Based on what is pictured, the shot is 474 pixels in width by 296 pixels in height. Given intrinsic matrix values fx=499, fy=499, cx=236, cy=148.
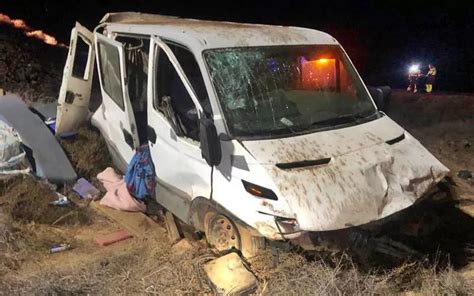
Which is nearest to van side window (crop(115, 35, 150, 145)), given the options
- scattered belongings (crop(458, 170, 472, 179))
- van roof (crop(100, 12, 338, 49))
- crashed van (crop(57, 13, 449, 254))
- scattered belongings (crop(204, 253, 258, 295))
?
crashed van (crop(57, 13, 449, 254))

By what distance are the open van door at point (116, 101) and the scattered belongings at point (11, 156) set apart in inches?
39.3

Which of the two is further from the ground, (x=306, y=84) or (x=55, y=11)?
(x=55, y=11)

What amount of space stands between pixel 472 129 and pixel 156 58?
553 cm

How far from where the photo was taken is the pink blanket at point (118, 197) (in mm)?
5411

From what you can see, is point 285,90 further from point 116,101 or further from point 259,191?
point 116,101

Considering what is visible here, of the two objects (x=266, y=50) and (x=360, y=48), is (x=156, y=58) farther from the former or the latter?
(x=360, y=48)

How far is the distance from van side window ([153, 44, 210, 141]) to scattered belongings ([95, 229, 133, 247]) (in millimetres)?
1268

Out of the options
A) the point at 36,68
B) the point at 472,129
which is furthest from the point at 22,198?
the point at 472,129

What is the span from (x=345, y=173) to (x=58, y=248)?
2.70 meters

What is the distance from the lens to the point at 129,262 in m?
4.23

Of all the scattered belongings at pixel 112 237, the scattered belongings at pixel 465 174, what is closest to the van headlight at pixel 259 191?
the scattered belongings at pixel 112 237

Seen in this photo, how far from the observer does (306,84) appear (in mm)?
4488

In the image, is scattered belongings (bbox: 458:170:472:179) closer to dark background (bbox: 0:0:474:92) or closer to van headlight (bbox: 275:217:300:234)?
van headlight (bbox: 275:217:300:234)

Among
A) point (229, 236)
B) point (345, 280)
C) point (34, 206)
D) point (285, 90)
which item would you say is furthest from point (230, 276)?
point (34, 206)
